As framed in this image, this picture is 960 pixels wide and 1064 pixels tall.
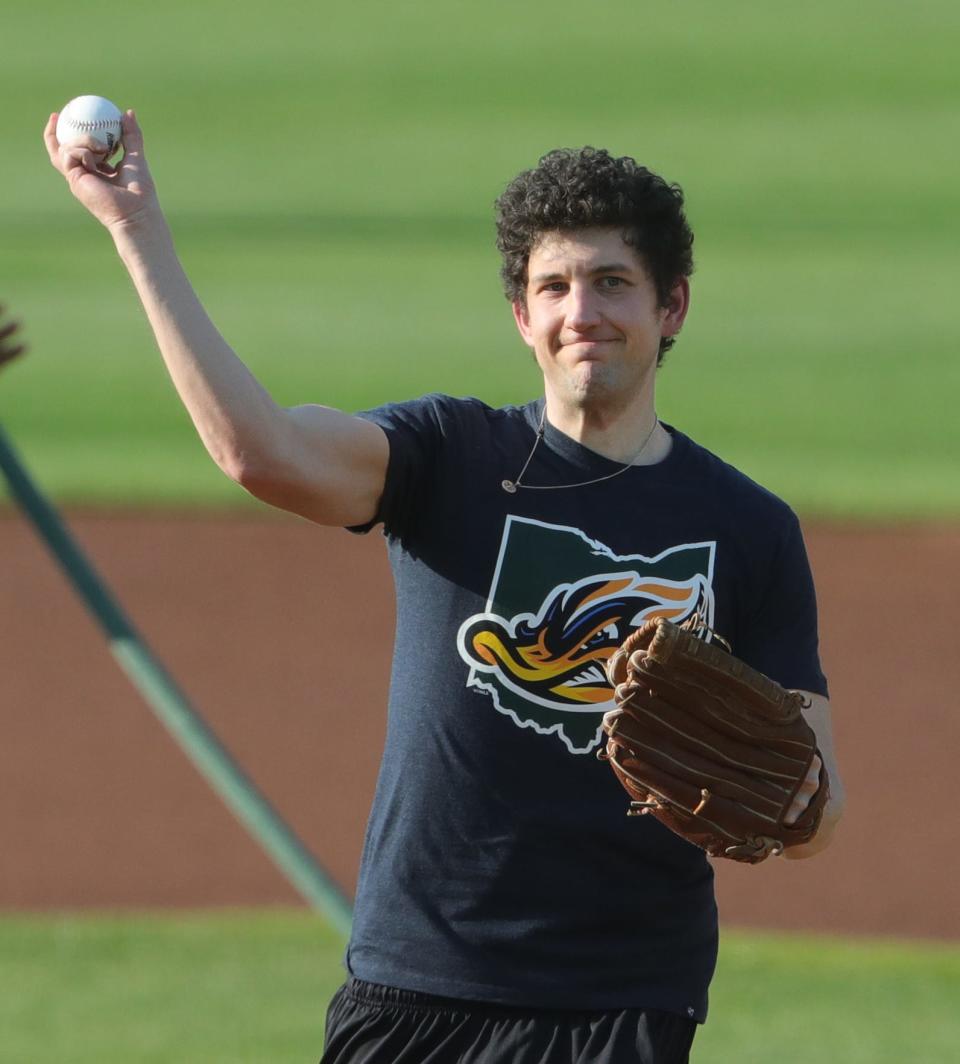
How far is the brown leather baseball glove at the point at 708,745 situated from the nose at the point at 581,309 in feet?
1.68

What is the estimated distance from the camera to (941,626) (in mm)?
9867

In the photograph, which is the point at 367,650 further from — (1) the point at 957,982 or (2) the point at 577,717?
(2) the point at 577,717

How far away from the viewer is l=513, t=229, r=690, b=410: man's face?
3119mm

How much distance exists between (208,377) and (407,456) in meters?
0.42

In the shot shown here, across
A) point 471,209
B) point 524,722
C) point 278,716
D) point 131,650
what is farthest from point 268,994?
point 471,209

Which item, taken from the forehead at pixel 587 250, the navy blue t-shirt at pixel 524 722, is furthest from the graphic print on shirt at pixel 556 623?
the forehead at pixel 587 250

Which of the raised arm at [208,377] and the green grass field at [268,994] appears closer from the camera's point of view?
the raised arm at [208,377]

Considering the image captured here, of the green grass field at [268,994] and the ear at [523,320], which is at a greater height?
the ear at [523,320]

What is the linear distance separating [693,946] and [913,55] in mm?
23284

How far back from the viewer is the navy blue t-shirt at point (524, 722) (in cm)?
310

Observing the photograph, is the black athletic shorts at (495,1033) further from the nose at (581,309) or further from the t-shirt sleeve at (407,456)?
the nose at (581,309)

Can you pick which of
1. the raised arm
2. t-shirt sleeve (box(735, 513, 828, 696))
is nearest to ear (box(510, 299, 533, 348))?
the raised arm

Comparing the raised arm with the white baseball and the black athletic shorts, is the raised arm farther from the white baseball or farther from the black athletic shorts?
the black athletic shorts

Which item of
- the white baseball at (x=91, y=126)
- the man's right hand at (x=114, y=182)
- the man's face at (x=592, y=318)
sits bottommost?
the man's face at (x=592, y=318)
